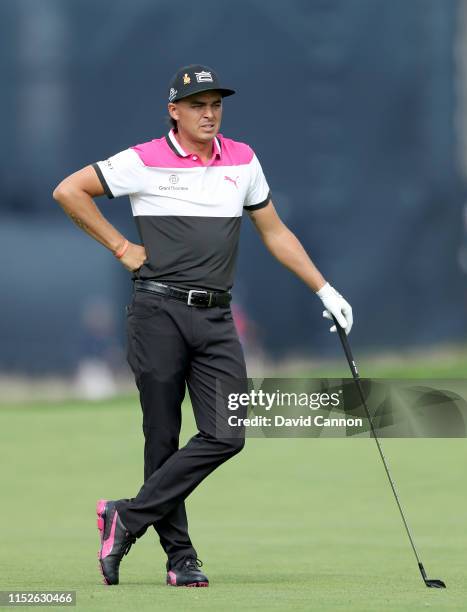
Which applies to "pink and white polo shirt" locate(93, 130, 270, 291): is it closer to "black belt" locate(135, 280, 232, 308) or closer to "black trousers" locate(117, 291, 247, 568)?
"black belt" locate(135, 280, 232, 308)

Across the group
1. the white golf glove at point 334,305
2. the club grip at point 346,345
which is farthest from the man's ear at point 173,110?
the club grip at point 346,345

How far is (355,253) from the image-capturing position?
16734mm

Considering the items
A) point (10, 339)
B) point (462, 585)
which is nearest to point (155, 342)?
point (462, 585)

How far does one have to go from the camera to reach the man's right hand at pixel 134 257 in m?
6.94

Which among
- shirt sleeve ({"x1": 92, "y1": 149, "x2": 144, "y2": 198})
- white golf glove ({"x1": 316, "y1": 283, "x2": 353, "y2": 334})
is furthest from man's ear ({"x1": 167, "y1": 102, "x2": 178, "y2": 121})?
white golf glove ({"x1": 316, "y1": 283, "x2": 353, "y2": 334})

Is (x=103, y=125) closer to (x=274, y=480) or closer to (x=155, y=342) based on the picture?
(x=274, y=480)

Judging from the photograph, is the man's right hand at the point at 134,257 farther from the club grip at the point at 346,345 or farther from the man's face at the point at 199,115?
the club grip at the point at 346,345

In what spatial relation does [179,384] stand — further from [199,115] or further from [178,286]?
[199,115]

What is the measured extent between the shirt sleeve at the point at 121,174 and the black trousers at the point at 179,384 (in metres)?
0.41

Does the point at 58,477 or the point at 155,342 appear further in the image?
the point at 58,477

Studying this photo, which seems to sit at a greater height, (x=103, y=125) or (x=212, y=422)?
(x=103, y=125)

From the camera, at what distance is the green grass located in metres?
6.50

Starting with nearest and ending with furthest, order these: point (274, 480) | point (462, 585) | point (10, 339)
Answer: point (462, 585), point (274, 480), point (10, 339)

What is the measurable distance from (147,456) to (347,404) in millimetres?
818
